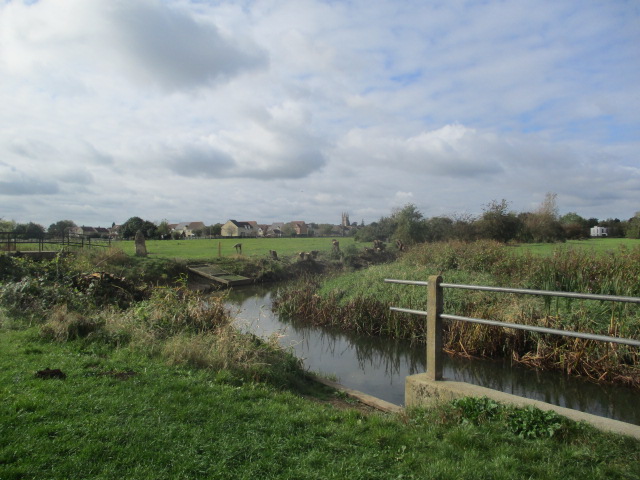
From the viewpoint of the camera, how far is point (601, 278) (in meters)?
10.3

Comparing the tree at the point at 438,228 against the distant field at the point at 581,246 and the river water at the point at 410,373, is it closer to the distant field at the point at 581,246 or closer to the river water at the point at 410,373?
the distant field at the point at 581,246

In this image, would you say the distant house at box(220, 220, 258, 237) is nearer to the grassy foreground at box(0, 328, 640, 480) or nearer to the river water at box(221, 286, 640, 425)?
the river water at box(221, 286, 640, 425)

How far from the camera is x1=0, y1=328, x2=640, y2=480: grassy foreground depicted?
10.3ft

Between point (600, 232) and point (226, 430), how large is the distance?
4554 cm

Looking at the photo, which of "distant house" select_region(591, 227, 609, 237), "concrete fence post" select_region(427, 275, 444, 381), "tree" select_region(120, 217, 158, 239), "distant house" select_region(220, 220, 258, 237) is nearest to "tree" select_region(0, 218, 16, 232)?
"tree" select_region(120, 217, 158, 239)

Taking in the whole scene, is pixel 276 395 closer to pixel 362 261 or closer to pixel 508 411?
pixel 508 411

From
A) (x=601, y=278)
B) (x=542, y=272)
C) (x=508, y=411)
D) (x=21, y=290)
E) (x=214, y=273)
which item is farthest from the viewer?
(x=214, y=273)

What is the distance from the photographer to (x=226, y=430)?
12.6ft

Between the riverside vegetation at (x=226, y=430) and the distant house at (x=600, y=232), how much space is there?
42071mm

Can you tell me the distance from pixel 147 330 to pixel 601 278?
33.6 ft

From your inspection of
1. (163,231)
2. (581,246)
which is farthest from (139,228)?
(581,246)

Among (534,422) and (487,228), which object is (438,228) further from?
(534,422)

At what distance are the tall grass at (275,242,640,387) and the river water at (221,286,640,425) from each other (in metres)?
0.36

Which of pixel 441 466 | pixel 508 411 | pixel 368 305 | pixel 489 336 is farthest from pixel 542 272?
pixel 441 466
